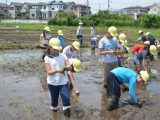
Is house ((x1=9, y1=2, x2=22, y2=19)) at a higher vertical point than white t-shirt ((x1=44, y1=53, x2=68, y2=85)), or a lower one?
higher

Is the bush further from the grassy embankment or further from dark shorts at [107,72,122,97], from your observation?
dark shorts at [107,72,122,97]

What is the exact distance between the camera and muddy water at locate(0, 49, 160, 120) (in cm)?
779

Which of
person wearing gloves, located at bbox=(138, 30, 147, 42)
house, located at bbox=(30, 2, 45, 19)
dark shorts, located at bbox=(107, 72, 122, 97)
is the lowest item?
dark shorts, located at bbox=(107, 72, 122, 97)

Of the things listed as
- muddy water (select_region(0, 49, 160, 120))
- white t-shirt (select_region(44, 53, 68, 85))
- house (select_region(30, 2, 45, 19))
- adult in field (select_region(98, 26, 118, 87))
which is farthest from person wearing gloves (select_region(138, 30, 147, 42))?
house (select_region(30, 2, 45, 19))

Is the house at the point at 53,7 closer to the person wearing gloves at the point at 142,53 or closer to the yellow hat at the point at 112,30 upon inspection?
the person wearing gloves at the point at 142,53

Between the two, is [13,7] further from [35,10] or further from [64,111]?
[64,111]

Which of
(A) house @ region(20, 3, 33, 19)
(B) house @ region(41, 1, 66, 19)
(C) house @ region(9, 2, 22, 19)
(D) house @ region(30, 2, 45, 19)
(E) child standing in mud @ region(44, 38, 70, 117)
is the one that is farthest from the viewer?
(A) house @ region(20, 3, 33, 19)

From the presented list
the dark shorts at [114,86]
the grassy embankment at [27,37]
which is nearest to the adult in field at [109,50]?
the dark shorts at [114,86]

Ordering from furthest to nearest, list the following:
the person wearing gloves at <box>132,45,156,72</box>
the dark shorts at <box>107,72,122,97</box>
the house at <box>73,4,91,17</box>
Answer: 1. the house at <box>73,4,91,17</box>
2. the person wearing gloves at <box>132,45,156,72</box>
3. the dark shorts at <box>107,72,122,97</box>

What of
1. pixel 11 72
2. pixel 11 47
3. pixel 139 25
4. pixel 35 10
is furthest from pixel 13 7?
pixel 11 72

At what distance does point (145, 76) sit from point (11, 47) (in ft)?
51.6

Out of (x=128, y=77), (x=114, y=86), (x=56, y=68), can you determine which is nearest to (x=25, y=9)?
(x=114, y=86)

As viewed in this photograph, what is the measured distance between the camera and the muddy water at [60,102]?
25.6 ft

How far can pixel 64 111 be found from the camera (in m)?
7.48
